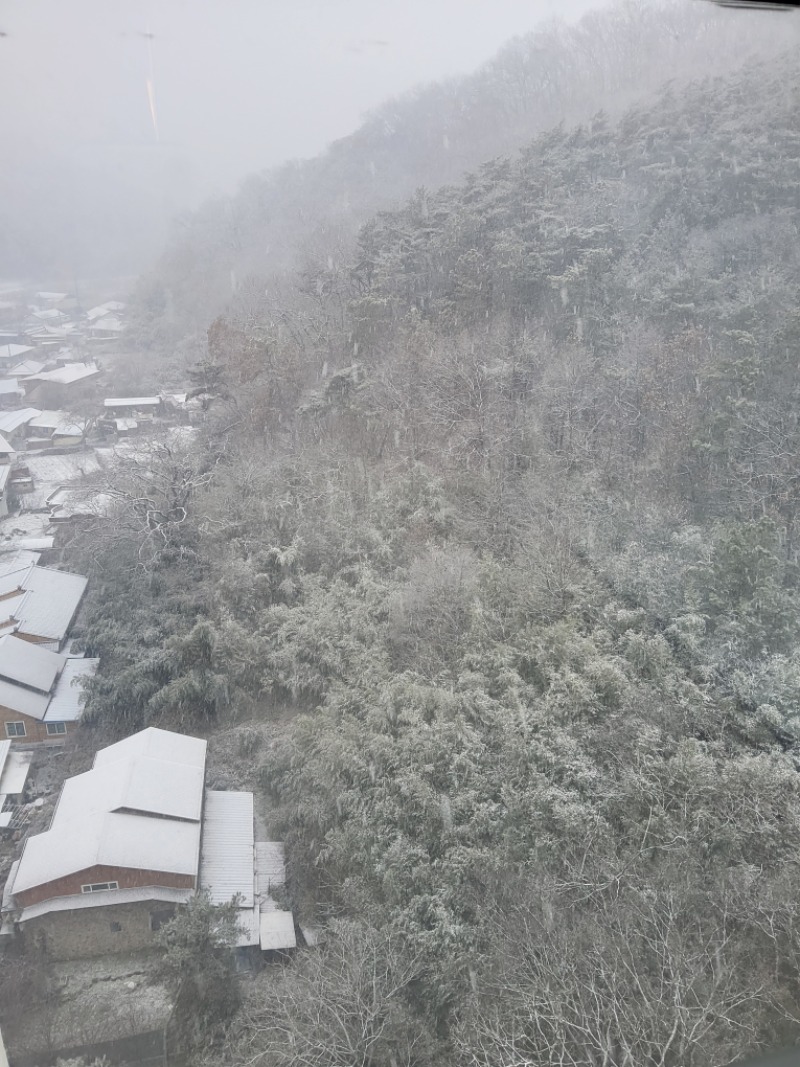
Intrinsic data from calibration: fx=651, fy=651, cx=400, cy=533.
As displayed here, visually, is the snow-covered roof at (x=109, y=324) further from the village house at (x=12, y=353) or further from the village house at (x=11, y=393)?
the village house at (x=11, y=393)

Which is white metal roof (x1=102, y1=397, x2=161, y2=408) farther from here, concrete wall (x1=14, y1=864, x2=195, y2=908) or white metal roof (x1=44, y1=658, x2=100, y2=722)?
concrete wall (x1=14, y1=864, x2=195, y2=908)

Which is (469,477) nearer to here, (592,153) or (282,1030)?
(282,1030)

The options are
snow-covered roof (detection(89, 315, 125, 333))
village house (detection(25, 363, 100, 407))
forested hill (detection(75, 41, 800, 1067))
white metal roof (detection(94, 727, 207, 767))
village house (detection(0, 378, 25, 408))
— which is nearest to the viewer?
forested hill (detection(75, 41, 800, 1067))

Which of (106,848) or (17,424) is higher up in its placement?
(17,424)

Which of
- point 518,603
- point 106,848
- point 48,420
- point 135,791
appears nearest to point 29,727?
point 135,791

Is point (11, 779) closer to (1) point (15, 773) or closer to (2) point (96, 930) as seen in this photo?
(1) point (15, 773)

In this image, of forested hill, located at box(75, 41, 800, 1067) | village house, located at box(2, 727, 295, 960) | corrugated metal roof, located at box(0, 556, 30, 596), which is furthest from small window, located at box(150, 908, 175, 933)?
corrugated metal roof, located at box(0, 556, 30, 596)

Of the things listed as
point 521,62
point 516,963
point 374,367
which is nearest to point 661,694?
point 516,963

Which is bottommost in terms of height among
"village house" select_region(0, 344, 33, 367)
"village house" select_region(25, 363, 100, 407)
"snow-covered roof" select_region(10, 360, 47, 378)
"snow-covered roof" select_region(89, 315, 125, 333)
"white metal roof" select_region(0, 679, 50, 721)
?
"white metal roof" select_region(0, 679, 50, 721)
